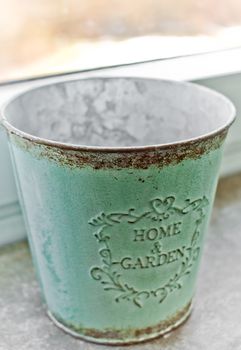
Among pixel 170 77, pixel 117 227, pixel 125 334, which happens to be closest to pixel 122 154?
pixel 117 227

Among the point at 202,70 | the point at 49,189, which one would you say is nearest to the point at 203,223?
the point at 49,189

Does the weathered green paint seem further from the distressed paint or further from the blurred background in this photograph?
the blurred background

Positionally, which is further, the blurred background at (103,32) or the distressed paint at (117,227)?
the blurred background at (103,32)

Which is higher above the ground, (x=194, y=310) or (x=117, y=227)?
(x=117, y=227)

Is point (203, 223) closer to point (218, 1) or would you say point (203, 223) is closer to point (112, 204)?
point (112, 204)

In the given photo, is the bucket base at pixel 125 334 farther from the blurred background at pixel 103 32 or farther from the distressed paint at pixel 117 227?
the blurred background at pixel 103 32

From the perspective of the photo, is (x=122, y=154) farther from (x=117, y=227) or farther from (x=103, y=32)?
(x=103, y=32)

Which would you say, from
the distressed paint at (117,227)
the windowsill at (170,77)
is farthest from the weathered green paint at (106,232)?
the windowsill at (170,77)

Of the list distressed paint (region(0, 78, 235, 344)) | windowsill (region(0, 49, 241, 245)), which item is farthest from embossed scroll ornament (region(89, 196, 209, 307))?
windowsill (region(0, 49, 241, 245))

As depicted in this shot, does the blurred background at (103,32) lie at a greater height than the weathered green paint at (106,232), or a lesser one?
greater
